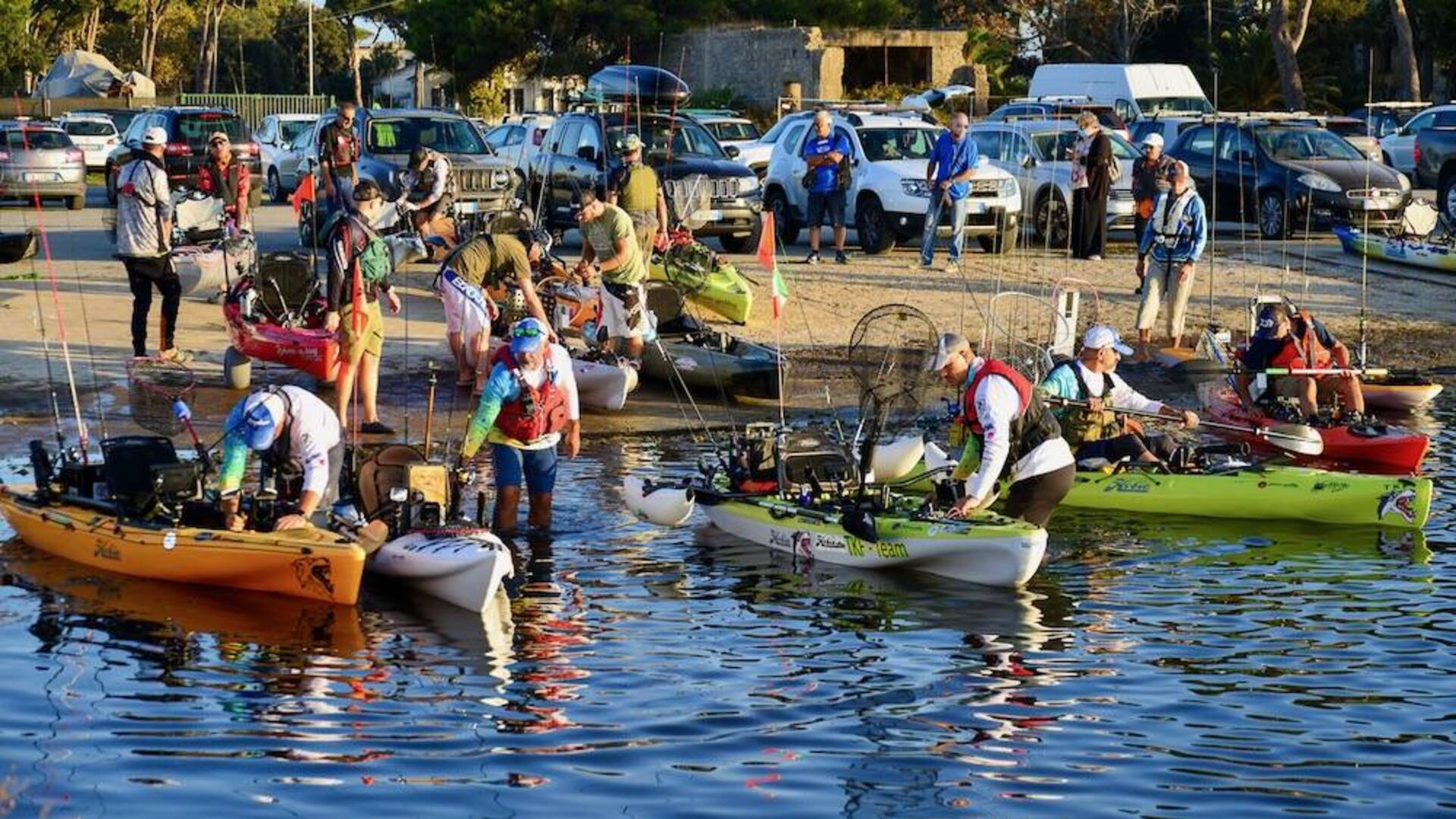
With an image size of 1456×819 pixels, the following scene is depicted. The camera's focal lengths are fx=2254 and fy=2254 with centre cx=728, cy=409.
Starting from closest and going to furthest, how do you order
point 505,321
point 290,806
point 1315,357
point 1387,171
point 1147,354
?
point 290,806
point 1315,357
point 505,321
point 1147,354
point 1387,171

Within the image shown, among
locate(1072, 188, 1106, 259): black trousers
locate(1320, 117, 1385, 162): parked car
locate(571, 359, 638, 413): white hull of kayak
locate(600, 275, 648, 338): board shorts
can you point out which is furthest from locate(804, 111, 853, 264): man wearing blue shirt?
locate(571, 359, 638, 413): white hull of kayak

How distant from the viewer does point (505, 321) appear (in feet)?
61.3

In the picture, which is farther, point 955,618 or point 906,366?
point 906,366

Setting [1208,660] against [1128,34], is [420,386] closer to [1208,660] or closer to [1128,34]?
[1208,660]

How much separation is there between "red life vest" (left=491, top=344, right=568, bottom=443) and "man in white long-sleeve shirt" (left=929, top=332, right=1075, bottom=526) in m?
2.23

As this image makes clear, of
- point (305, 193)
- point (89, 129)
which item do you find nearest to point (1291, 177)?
point (305, 193)

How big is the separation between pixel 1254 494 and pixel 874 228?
1268cm

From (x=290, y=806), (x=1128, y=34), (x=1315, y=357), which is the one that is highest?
(x=1128, y=34)

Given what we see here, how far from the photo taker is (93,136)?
1834 inches

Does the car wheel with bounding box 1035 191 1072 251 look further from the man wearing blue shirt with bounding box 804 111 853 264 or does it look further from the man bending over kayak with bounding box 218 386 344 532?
the man bending over kayak with bounding box 218 386 344 532

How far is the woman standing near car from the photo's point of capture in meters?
25.7

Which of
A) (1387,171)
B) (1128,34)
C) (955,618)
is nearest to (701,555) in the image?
(955,618)

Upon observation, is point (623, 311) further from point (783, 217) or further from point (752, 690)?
point (783, 217)

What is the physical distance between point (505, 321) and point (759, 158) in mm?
16734
